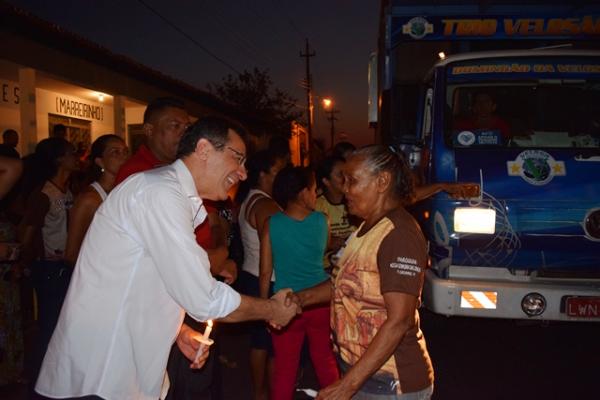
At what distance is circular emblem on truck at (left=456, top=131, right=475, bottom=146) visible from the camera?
5531 mm

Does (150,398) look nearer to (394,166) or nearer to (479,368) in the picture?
(394,166)

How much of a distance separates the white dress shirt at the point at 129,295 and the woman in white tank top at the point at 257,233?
2.12m

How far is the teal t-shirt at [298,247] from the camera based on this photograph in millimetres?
4117

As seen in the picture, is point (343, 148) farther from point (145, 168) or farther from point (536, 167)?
point (145, 168)

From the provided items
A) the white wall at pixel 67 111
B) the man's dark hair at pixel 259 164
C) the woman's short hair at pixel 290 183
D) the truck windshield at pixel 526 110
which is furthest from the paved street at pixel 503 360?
the white wall at pixel 67 111

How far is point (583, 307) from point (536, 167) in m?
1.30

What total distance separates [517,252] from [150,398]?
12.8ft

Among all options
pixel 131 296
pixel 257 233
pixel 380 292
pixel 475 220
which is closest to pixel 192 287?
pixel 131 296

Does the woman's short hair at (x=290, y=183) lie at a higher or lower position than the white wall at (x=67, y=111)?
lower

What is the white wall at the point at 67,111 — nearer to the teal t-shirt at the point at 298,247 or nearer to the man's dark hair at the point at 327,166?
the man's dark hair at the point at 327,166

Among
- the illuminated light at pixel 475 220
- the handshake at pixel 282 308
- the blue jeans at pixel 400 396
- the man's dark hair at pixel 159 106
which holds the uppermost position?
the man's dark hair at pixel 159 106

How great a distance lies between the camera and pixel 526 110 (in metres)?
5.78

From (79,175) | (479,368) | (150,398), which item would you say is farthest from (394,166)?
(79,175)

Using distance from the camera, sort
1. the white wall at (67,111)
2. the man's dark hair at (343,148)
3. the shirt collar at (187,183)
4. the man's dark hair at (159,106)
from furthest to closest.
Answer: the white wall at (67,111) < the man's dark hair at (343,148) < the man's dark hair at (159,106) < the shirt collar at (187,183)
